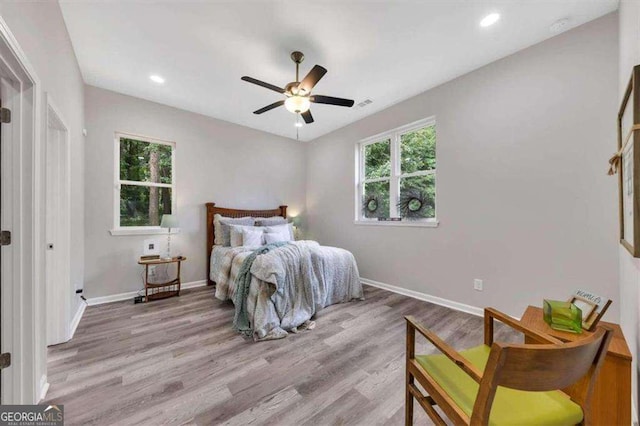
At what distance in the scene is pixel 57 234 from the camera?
2.24 m

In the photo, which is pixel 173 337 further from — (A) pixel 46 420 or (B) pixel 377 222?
(B) pixel 377 222

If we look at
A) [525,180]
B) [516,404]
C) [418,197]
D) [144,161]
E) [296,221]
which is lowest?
[516,404]

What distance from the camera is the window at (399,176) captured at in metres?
3.52

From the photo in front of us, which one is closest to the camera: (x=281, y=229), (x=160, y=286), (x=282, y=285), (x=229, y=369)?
(x=229, y=369)

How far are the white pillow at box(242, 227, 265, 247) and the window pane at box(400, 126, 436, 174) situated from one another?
98.0 inches

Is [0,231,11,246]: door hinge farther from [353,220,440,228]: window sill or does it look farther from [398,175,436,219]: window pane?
[398,175,436,219]: window pane

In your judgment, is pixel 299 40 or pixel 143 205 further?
pixel 143 205

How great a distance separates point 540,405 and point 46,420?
7.81 ft

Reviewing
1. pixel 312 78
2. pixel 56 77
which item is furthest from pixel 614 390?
pixel 56 77

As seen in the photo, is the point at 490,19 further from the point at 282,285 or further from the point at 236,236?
the point at 236,236

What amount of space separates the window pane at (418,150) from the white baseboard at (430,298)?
1752 millimetres

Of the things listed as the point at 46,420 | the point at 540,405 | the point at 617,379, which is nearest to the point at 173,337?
the point at 46,420

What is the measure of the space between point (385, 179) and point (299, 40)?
7.82ft

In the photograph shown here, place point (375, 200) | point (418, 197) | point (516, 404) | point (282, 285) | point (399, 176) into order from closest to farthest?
point (516, 404)
point (282, 285)
point (418, 197)
point (399, 176)
point (375, 200)
